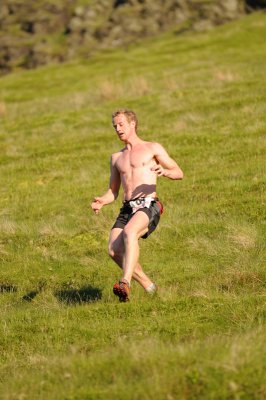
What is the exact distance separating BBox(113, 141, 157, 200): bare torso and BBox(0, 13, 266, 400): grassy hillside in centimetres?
133

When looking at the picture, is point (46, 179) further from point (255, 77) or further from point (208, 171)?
point (255, 77)

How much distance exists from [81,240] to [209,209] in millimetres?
2558

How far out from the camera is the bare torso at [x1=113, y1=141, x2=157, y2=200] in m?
9.72

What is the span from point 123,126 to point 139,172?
64cm

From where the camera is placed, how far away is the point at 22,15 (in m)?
110

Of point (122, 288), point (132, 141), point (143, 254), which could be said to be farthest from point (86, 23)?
point (122, 288)

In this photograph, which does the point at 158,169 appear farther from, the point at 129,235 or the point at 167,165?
the point at 129,235

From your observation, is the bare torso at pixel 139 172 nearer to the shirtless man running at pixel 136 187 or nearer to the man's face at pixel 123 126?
the shirtless man running at pixel 136 187

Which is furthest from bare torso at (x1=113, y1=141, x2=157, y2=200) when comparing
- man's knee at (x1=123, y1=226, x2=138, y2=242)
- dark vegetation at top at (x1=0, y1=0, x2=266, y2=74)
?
dark vegetation at top at (x1=0, y1=0, x2=266, y2=74)

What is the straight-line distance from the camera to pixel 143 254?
1216 centimetres

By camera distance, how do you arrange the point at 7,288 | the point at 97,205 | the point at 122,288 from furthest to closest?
the point at 7,288
the point at 97,205
the point at 122,288

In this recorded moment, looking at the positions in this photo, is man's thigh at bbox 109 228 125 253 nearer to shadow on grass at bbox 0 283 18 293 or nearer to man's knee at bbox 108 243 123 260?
man's knee at bbox 108 243 123 260

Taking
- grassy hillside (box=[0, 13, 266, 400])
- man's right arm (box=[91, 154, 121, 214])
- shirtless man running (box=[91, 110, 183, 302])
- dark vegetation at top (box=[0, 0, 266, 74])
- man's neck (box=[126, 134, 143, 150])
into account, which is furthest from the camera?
dark vegetation at top (box=[0, 0, 266, 74])

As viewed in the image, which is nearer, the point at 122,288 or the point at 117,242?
the point at 122,288
